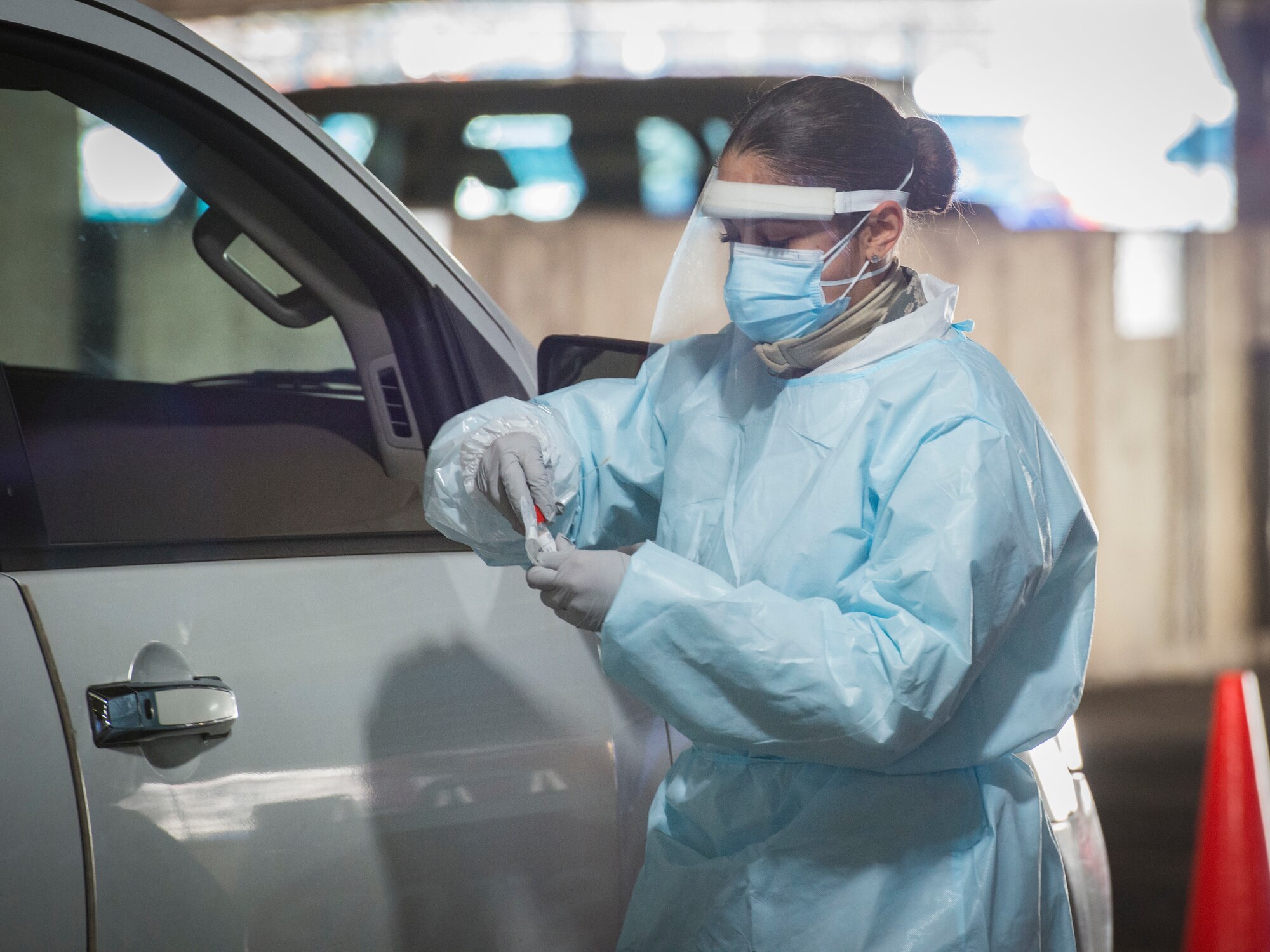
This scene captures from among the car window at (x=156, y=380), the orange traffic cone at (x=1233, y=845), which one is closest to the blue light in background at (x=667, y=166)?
the orange traffic cone at (x=1233, y=845)

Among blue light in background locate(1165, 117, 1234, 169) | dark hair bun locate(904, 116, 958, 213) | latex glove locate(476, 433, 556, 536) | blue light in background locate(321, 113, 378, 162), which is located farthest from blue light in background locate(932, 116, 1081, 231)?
latex glove locate(476, 433, 556, 536)

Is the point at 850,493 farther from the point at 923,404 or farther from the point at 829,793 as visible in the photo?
the point at 829,793

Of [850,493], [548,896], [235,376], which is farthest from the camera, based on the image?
[235,376]

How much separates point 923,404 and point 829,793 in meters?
0.41

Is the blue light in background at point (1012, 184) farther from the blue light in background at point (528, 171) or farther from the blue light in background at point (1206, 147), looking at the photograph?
the blue light in background at point (528, 171)

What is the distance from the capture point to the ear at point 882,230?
1.31m

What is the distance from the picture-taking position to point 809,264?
4.23ft

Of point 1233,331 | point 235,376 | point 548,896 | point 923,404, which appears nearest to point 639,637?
point 923,404

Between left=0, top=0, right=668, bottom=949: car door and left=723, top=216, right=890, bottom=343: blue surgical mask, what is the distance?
19.3 inches

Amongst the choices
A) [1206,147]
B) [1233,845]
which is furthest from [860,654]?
[1206,147]

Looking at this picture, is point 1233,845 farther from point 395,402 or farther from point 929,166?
point 395,402

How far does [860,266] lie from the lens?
4.33 feet

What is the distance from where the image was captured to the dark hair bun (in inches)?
52.6

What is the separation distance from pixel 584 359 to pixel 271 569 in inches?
22.2
